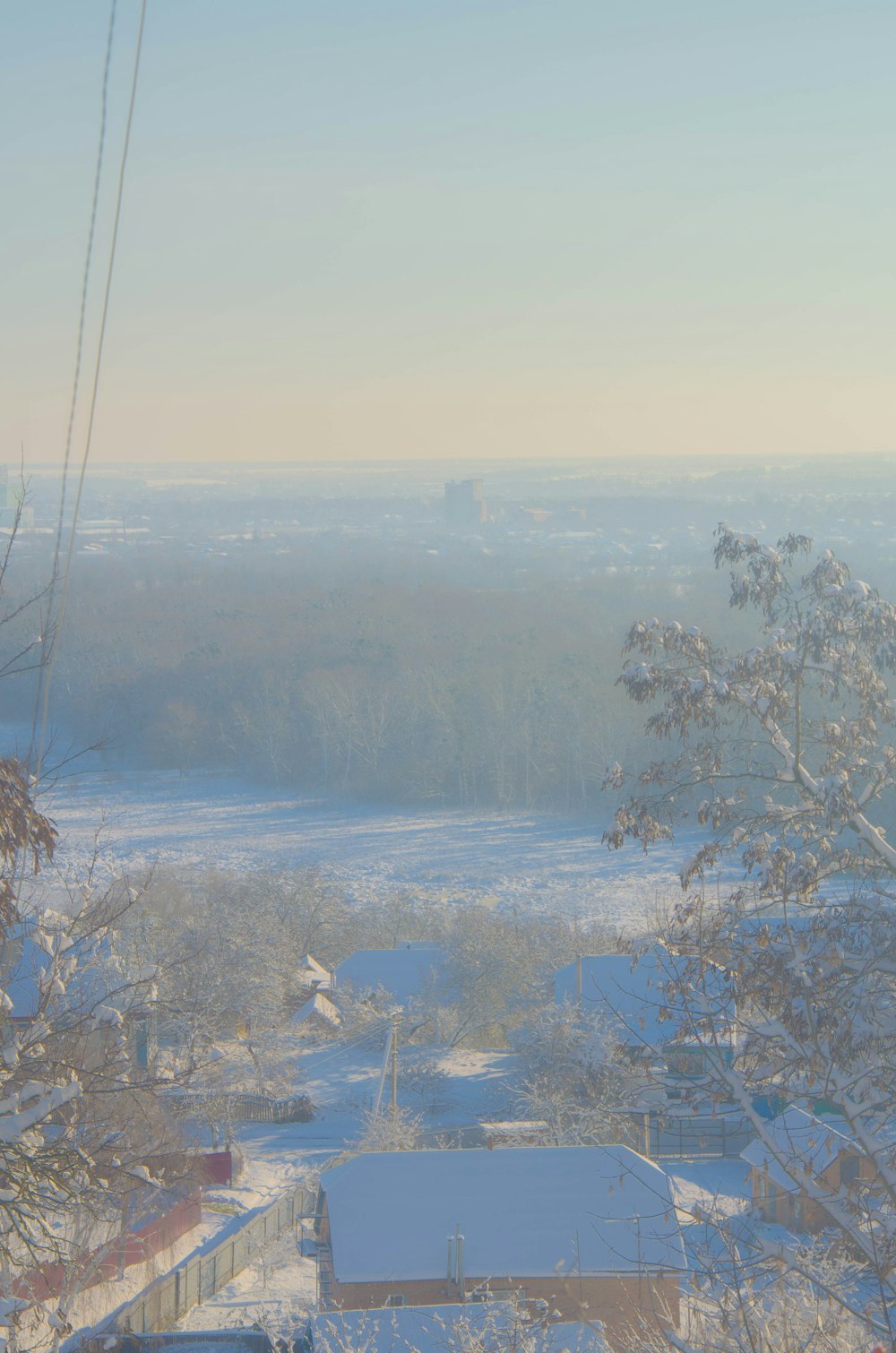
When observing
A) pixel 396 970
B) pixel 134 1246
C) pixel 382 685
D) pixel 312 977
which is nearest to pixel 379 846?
pixel 312 977

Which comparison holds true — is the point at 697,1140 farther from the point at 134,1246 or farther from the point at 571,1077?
the point at 134,1246

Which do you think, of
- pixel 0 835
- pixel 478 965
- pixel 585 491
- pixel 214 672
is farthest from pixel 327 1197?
pixel 585 491

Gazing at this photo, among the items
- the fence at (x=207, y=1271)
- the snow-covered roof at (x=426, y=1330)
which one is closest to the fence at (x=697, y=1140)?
the fence at (x=207, y=1271)

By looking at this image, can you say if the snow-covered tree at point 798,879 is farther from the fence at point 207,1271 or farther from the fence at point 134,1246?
the fence at point 134,1246

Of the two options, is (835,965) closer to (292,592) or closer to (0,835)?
(0,835)

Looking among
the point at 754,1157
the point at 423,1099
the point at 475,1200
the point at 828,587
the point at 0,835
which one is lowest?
the point at 423,1099

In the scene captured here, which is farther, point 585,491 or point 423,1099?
point 585,491
